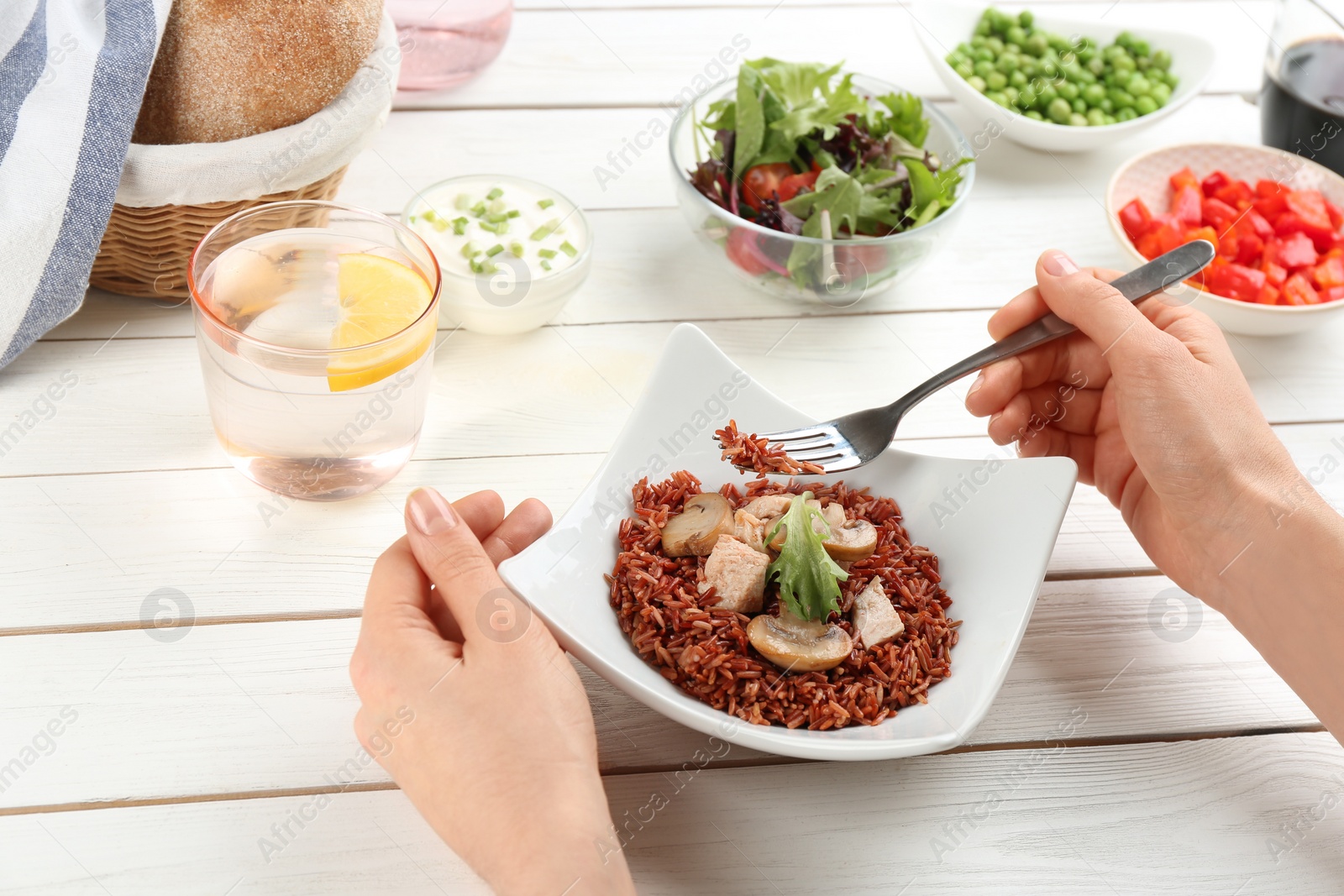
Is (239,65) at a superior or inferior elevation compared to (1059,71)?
superior

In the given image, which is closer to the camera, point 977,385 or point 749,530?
point 749,530

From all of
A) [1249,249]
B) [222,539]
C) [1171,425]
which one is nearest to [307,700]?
[222,539]

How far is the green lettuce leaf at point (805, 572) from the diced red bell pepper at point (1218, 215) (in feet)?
3.49

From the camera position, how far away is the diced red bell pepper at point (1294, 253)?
169 centimetres

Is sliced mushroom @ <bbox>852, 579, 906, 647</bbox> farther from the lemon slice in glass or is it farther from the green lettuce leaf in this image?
the lemon slice in glass

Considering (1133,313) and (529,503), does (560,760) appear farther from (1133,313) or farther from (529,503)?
(1133,313)

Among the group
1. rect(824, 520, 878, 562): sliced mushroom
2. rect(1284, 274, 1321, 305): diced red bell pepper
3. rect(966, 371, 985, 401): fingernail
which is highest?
rect(1284, 274, 1321, 305): diced red bell pepper

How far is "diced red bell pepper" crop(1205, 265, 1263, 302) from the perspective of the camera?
1655 millimetres

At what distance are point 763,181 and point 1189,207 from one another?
70cm

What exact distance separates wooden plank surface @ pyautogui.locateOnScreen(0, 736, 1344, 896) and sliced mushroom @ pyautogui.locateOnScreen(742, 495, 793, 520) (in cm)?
27

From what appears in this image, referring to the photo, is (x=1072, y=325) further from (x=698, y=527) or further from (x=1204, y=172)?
(x=1204, y=172)

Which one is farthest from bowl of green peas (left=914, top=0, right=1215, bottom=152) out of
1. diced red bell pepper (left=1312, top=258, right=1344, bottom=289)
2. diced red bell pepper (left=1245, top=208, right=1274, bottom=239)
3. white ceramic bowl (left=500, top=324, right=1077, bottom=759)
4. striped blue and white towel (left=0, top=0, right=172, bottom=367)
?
striped blue and white towel (left=0, top=0, right=172, bottom=367)

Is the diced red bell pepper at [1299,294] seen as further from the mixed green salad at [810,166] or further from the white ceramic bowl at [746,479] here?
the white ceramic bowl at [746,479]

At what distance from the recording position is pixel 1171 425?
48.7 inches
